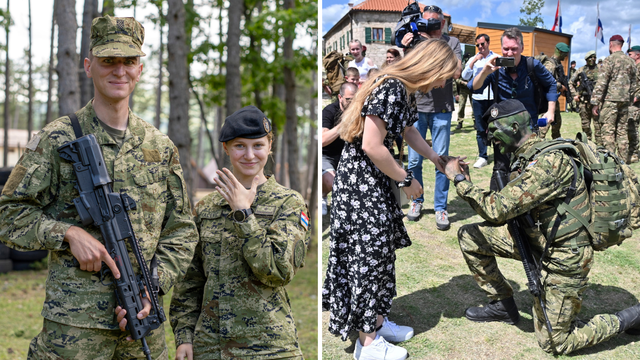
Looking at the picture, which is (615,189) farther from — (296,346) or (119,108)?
(119,108)

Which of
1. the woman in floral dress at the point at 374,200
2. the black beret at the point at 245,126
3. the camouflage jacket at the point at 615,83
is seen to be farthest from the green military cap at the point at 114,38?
the camouflage jacket at the point at 615,83

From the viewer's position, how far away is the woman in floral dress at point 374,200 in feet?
9.05

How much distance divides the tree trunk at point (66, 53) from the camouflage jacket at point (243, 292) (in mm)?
6018

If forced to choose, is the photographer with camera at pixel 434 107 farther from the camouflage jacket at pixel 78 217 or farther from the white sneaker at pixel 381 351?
the camouflage jacket at pixel 78 217

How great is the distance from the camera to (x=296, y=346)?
2213mm

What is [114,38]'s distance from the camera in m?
2.14

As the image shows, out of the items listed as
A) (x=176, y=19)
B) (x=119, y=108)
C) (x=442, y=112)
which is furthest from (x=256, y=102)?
(x=119, y=108)

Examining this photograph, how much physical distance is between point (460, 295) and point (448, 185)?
788 mm

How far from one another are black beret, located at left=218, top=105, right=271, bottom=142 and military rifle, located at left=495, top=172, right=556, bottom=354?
5.81 ft

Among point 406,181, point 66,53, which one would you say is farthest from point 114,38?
point 66,53

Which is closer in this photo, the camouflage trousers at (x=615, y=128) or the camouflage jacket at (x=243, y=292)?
the camouflage jacket at (x=243, y=292)

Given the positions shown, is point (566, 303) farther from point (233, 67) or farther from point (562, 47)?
point (233, 67)

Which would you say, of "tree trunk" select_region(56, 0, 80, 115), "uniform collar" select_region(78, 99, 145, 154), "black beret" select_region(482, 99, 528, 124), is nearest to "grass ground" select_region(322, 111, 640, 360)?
"black beret" select_region(482, 99, 528, 124)

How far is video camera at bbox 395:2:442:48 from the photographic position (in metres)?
3.23
